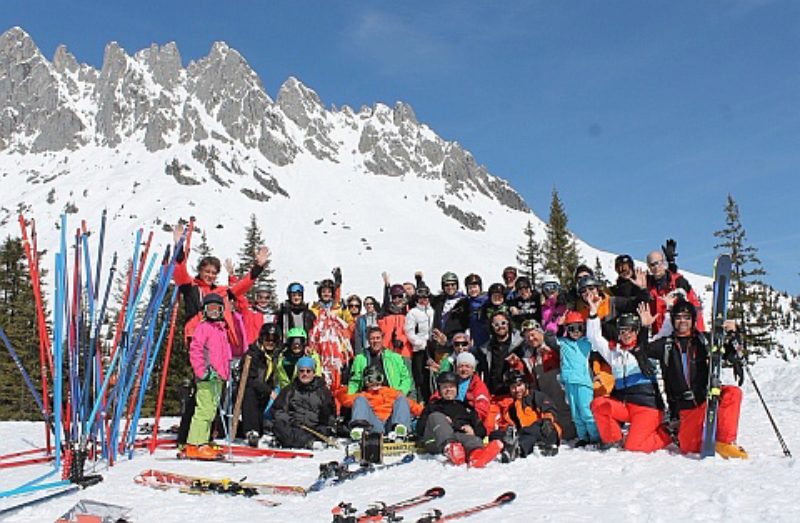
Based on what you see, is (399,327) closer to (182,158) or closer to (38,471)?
(38,471)

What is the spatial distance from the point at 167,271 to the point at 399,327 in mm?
3982

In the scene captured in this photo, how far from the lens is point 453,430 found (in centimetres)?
718

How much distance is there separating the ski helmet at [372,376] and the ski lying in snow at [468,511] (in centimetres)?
343

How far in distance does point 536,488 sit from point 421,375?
4.57 m

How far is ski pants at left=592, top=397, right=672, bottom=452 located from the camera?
263 inches

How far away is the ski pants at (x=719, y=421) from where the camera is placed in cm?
621

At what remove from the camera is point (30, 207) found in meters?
131

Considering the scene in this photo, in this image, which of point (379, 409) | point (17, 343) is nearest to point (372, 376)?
point (379, 409)

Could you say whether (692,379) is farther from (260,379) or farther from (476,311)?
(260,379)

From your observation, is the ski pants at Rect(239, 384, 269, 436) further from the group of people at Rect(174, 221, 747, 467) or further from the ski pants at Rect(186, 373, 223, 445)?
the ski pants at Rect(186, 373, 223, 445)

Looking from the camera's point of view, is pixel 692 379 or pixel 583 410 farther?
pixel 583 410

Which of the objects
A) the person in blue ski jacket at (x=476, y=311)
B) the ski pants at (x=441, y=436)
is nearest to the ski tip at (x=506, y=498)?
the ski pants at (x=441, y=436)

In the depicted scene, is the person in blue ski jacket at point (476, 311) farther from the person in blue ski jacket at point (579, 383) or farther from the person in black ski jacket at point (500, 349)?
the person in blue ski jacket at point (579, 383)

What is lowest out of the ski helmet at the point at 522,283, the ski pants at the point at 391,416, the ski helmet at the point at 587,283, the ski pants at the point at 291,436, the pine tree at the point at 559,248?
the ski pants at the point at 291,436
